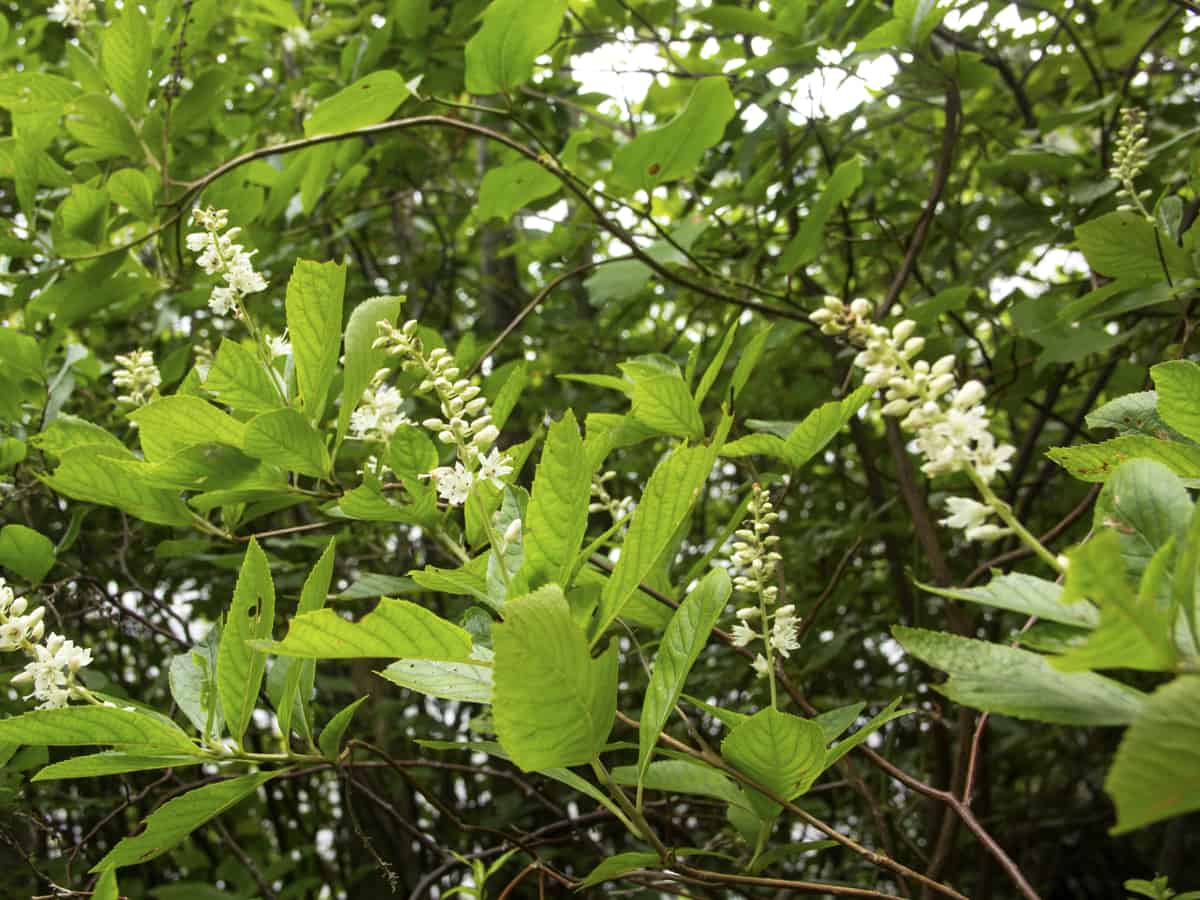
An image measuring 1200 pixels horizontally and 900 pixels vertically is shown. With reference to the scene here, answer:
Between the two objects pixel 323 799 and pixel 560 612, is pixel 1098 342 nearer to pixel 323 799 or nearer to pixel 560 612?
pixel 560 612

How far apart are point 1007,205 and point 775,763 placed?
87.5 inches

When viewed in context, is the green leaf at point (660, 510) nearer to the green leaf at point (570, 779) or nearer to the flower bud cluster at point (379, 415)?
the green leaf at point (570, 779)

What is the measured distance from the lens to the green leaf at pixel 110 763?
100 cm

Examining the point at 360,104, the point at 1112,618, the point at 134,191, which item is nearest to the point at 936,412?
the point at 1112,618

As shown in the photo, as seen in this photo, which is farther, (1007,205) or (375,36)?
(1007,205)

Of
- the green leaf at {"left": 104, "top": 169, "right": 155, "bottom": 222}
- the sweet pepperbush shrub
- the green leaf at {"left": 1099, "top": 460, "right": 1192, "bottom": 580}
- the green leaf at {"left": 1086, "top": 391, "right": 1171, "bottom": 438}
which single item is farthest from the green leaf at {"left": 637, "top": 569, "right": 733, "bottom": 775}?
the green leaf at {"left": 104, "top": 169, "right": 155, "bottom": 222}

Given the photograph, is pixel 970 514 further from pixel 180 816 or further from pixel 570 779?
pixel 180 816

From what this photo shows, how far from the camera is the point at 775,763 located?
0.91 m

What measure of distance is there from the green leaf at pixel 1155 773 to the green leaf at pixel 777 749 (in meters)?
0.34

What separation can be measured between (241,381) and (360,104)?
61 cm

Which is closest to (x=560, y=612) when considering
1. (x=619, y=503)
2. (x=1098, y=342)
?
(x=619, y=503)

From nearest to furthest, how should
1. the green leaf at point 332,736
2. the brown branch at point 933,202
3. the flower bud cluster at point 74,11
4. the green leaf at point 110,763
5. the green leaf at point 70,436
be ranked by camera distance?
the green leaf at point 110,763 → the green leaf at point 332,736 → the green leaf at point 70,436 → the brown branch at point 933,202 → the flower bud cluster at point 74,11

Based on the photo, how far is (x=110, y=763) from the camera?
1030 millimetres

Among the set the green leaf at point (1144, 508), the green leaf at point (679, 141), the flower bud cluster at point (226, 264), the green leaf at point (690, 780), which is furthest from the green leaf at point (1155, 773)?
the green leaf at point (679, 141)
